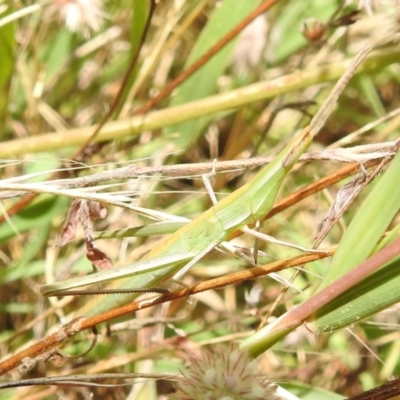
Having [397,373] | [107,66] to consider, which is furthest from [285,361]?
[107,66]

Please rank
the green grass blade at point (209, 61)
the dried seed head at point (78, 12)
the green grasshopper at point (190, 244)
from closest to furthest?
the green grasshopper at point (190, 244) < the dried seed head at point (78, 12) < the green grass blade at point (209, 61)

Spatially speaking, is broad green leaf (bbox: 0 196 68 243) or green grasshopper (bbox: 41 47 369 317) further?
broad green leaf (bbox: 0 196 68 243)

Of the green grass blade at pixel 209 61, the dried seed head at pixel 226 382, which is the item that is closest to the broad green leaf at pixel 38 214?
the green grass blade at pixel 209 61

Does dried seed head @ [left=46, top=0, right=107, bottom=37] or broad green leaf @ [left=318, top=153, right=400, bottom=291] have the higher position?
dried seed head @ [left=46, top=0, right=107, bottom=37]

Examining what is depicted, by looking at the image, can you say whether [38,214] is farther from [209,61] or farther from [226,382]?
[226,382]

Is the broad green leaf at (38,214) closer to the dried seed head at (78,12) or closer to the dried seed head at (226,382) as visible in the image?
the dried seed head at (78,12)

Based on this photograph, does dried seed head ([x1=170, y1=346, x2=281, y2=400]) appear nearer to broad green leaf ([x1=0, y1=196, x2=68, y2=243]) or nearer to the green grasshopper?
the green grasshopper

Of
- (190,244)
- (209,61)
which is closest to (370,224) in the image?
(190,244)

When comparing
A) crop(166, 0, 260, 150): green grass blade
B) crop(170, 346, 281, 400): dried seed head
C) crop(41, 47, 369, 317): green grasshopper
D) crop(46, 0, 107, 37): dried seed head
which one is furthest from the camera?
crop(166, 0, 260, 150): green grass blade

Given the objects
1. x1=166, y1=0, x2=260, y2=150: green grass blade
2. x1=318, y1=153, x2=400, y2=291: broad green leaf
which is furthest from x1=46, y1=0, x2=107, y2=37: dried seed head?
x1=318, y1=153, x2=400, y2=291: broad green leaf
